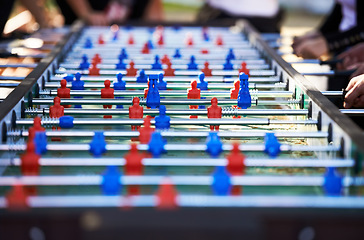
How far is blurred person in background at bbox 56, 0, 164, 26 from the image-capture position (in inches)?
155

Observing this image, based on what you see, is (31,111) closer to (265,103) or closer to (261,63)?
(265,103)

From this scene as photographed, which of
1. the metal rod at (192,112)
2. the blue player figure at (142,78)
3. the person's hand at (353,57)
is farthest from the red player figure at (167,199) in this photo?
the person's hand at (353,57)

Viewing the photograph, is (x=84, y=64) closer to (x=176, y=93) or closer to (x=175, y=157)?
(x=176, y=93)

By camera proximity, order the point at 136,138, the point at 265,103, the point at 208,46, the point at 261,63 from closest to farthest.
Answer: the point at 136,138, the point at 265,103, the point at 261,63, the point at 208,46

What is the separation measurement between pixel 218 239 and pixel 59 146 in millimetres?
601

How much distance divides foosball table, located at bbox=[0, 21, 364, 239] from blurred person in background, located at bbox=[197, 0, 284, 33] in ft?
5.85

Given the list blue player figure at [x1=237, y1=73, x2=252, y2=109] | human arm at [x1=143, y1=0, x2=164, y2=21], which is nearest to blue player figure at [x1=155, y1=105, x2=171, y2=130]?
blue player figure at [x1=237, y1=73, x2=252, y2=109]

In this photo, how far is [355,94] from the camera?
1.90 metres

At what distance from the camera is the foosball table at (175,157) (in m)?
1.08

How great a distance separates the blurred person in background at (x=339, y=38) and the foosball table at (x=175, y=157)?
42cm

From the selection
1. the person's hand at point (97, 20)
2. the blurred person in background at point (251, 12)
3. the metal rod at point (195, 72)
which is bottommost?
the metal rod at point (195, 72)

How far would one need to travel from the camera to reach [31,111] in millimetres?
1811

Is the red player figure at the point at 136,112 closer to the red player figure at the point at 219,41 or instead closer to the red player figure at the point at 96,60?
the red player figure at the point at 96,60

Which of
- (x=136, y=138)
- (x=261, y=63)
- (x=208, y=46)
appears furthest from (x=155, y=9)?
(x=136, y=138)
